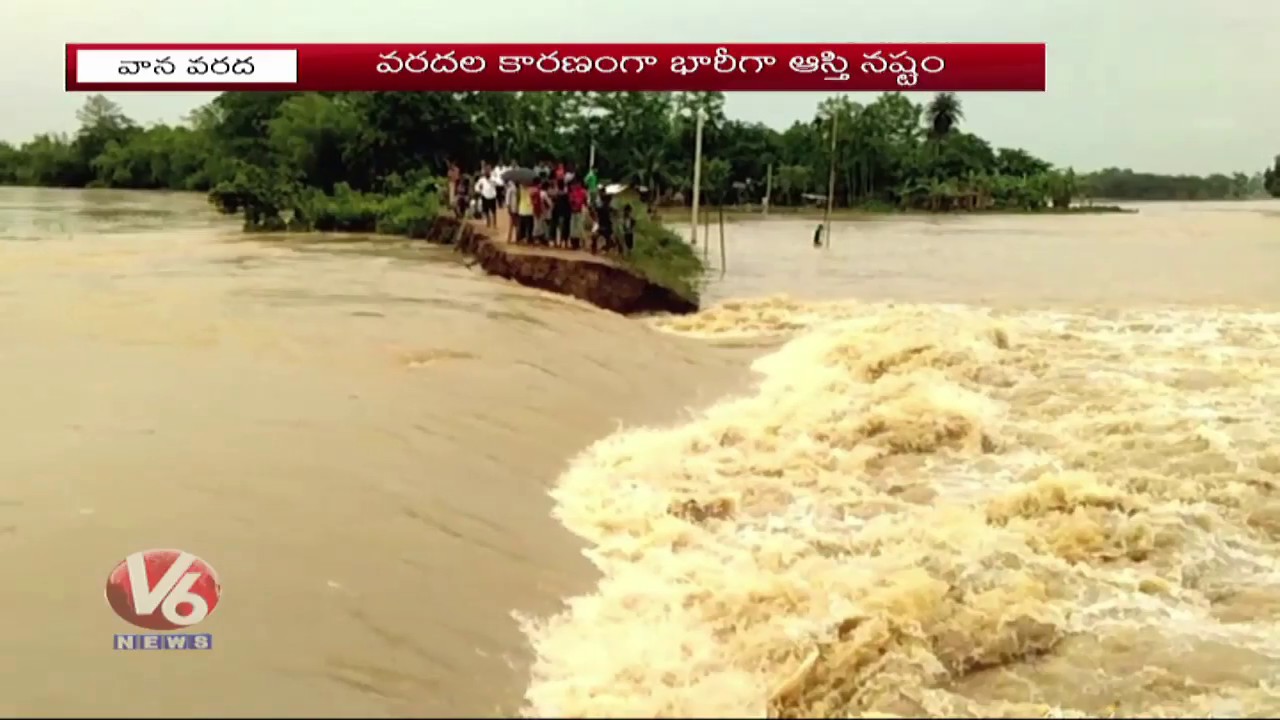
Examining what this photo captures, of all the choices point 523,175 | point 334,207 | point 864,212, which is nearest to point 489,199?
point 523,175

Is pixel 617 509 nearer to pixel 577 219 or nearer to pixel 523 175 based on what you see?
pixel 577 219

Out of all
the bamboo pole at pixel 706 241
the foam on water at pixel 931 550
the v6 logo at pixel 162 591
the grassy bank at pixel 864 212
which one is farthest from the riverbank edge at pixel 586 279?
the grassy bank at pixel 864 212

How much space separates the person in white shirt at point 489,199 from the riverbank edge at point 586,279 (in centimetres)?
A: 158

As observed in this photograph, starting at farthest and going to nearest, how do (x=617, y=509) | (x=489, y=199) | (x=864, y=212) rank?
(x=864, y=212) < (x=489, y=199) < (x=617, y=509)

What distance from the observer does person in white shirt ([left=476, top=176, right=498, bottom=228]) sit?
11.2 metres

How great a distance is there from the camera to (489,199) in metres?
11.3

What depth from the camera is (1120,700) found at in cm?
254

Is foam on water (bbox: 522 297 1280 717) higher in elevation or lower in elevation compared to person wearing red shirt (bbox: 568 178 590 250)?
lower

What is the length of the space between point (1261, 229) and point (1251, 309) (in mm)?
11909

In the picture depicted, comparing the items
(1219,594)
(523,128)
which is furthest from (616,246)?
(1219,594)

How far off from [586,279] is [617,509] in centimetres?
513

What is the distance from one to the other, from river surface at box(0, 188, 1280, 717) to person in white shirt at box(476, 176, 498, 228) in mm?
3315

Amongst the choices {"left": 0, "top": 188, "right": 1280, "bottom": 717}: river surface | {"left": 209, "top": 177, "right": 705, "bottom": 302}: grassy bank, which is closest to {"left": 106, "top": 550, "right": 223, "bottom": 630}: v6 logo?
{"left": 0, "top": 188, "right": 1280, "bottom": 717}: river surface

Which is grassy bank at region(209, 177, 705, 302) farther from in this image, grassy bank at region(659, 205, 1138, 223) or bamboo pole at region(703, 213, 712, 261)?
grassy bank at region(659, 205, 1138, 223)
